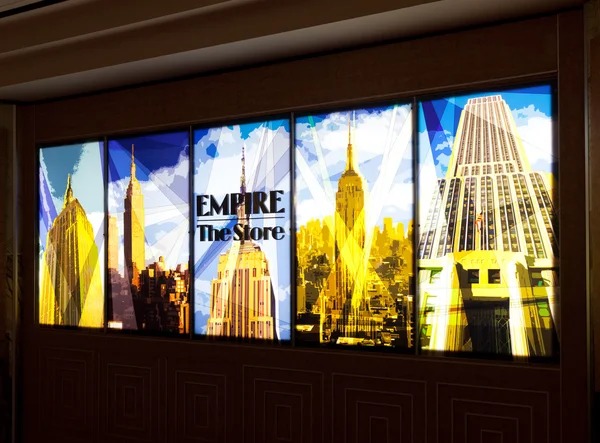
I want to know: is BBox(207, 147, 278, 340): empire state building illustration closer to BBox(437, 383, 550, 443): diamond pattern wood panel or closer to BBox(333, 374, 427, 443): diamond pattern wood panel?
BBox(333, 374, 427, 443): diamond pattern wood panel

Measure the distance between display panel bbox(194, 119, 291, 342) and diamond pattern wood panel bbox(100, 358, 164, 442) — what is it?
0.71 m

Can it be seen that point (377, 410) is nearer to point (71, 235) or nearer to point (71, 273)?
point (71, 273)

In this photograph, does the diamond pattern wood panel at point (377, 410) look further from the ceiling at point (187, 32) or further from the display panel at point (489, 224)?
the ceiling at point (187, 32)

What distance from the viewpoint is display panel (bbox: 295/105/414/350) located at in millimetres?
4441

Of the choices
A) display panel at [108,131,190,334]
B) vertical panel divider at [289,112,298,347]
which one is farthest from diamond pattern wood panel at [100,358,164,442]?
vertical panel divider at [289,112,298,347]

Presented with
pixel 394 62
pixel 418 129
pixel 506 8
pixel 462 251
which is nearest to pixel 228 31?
pixel 394 62

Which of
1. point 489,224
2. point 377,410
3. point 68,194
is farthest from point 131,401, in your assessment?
point 489,224

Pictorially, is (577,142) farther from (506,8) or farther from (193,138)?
(193,138)

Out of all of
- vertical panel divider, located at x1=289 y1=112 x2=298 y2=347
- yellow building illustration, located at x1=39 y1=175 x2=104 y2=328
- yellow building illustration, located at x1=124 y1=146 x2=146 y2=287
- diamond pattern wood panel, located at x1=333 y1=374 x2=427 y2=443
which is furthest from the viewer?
yellow building illustration, located at x1=39 y1=175 x2=104 y2=328

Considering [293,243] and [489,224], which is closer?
[489,224]

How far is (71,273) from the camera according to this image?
19.7 feet

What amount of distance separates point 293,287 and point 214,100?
163 centimetres

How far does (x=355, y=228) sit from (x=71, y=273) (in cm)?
290

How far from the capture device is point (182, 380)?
535 centimetres
